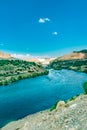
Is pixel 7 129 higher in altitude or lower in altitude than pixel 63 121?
lower

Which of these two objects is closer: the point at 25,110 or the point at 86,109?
the point at 86,109

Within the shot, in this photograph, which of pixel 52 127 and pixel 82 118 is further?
pixel 52 127

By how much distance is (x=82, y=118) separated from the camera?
47531 mm

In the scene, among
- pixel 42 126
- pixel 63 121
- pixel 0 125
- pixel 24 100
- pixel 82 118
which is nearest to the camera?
pixel 82 118

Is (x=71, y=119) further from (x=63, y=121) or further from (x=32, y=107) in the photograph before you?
(x=32, y=107)

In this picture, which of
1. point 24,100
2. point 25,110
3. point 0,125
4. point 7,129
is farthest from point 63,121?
point 24,100

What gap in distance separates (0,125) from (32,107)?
92.3 ft

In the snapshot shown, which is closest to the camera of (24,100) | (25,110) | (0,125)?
(0,125)

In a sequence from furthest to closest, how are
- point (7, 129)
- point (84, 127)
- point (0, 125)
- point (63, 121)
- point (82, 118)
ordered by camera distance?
point (0, 125)
point (7, 129)
point (63, 121)
point (82, 118)
point (84, 127)

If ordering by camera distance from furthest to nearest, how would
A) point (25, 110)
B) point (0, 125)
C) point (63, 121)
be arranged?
1. point (25, 110)
2. point (0, 125)
3. point (63, 121)

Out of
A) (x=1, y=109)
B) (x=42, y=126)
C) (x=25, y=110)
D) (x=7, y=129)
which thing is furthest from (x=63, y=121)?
(x=1, y=109)

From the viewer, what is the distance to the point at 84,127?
140 ft

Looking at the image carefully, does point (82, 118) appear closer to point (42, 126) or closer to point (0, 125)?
point (42, 126)

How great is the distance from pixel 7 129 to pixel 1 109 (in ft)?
126
